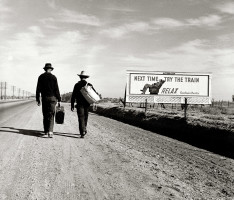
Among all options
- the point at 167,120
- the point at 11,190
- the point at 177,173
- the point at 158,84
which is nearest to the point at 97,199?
the point at 11,190

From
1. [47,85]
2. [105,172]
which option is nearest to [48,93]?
[47,85]

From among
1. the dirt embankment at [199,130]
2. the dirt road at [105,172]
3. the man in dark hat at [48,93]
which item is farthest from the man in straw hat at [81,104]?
the dirt embankment at [199,130]

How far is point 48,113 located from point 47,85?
0.83m

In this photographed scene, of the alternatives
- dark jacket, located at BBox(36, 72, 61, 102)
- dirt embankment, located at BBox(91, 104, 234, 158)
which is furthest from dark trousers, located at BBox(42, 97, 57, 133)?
dirt embankment, located at BBox(91, 104, 234, 158)

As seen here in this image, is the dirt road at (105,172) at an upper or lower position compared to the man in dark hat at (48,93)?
lower

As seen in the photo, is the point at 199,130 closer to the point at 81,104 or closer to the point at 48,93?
the point at 81,104

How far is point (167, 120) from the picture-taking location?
14.9m

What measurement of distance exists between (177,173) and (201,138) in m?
6.22

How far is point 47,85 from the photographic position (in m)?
8.91

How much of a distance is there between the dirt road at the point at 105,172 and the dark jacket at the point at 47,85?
162 centimetres

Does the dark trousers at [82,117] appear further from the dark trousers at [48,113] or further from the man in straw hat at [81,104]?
the dark trousers at [48,113]

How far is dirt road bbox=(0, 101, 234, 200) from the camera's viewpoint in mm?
4098

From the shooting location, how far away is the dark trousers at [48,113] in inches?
341

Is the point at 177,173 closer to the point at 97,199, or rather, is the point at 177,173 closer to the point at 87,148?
the point at 97,199
